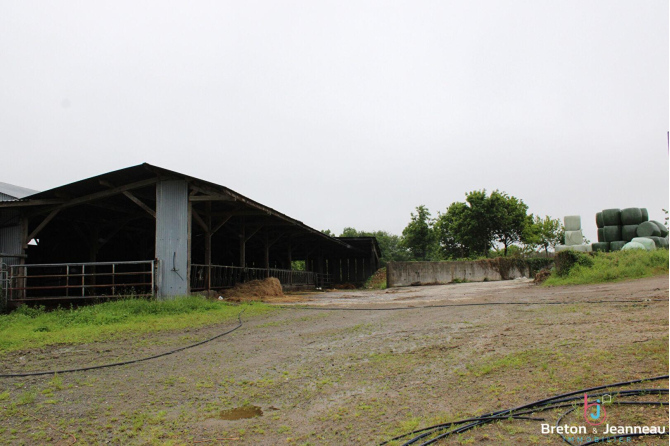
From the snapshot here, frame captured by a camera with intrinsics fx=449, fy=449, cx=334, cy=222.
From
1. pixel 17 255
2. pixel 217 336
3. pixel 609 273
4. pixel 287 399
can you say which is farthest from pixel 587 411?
pixel 17 255

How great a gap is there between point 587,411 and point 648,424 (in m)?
0.40

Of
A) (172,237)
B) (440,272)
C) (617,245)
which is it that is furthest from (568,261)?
(172,237)

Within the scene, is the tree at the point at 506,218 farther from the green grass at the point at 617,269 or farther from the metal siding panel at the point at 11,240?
the metal siding panel at the point at 11,240

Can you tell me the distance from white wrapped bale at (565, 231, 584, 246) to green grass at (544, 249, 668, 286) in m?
8.07

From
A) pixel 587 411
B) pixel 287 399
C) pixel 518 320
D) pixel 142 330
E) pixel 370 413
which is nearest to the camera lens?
pixel 587 411

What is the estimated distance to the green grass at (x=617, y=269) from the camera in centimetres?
1397

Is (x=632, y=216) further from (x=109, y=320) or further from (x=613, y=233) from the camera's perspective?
(x=109, y=320)

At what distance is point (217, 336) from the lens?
313 inches

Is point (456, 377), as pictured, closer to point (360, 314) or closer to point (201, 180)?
point (360, 314)

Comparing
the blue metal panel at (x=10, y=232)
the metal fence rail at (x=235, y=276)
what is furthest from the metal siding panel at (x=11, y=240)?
the metal fence rail at (x=235, y=276)

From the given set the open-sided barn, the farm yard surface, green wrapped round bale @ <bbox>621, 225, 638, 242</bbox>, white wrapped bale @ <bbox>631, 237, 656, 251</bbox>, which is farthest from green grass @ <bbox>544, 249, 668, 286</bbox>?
the open-sided barn

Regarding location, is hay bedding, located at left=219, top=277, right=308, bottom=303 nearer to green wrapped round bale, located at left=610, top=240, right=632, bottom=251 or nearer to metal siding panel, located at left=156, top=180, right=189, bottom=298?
metal siding panel, located at left=156, top=180, right=189, bottom=298

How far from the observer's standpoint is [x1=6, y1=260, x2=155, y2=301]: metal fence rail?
1195 cm

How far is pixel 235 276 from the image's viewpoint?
18922mm
